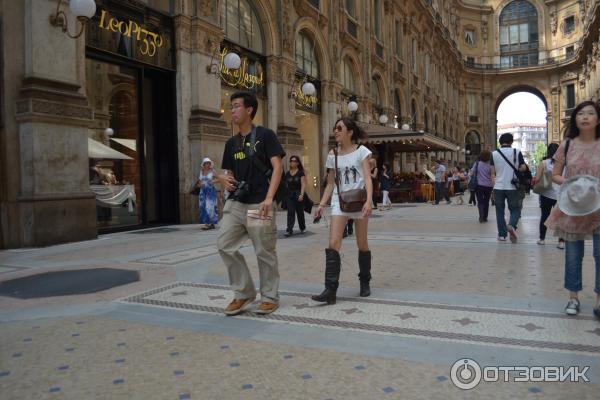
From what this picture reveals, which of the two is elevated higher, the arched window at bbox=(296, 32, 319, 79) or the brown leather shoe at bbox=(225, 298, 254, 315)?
the arched window at bbox=(296, 32, 319, 79)

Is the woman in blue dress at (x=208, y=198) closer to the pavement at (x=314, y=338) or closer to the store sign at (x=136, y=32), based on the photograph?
the store sign at (x=136, y=32)

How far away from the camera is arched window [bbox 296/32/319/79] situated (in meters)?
18.7

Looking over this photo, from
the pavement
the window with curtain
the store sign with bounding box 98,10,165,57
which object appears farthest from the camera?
the window with curtain

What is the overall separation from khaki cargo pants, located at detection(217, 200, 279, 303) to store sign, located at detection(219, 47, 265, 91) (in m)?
10.1

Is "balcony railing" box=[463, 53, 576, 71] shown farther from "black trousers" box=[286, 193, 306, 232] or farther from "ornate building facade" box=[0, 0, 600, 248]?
"black trousers" box=[286, 193, 306, 232]

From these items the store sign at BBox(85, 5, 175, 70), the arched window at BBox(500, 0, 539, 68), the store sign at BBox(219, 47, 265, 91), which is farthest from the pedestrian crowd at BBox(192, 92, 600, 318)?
the arched window at BBox(500, 0, 539, 68)

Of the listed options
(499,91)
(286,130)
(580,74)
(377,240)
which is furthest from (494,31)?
(377,240)

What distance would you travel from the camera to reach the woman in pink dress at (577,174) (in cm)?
385

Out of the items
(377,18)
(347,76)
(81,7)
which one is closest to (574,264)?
(81,7)

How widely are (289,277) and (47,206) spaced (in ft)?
16.5

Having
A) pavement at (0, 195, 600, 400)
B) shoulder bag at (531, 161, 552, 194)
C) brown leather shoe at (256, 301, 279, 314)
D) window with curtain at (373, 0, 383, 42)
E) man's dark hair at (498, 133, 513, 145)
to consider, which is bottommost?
pavement at (0, 195, 600, 400)

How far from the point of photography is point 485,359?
118 inches

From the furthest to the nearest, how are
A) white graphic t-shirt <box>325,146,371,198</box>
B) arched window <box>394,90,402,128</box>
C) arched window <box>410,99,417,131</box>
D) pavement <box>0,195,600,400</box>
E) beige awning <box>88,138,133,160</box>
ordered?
1. arched window <box>410,99,417,131</box>
2. arched window <box>394,90,402,128</box>
3. beige awning <box>88,138,133,160</box>
4. white graphic t-shirt <box>325,146,371,198</box>
5. pavement <box>0,195,600,400</box>

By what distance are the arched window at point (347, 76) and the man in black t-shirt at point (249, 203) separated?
19.2m
